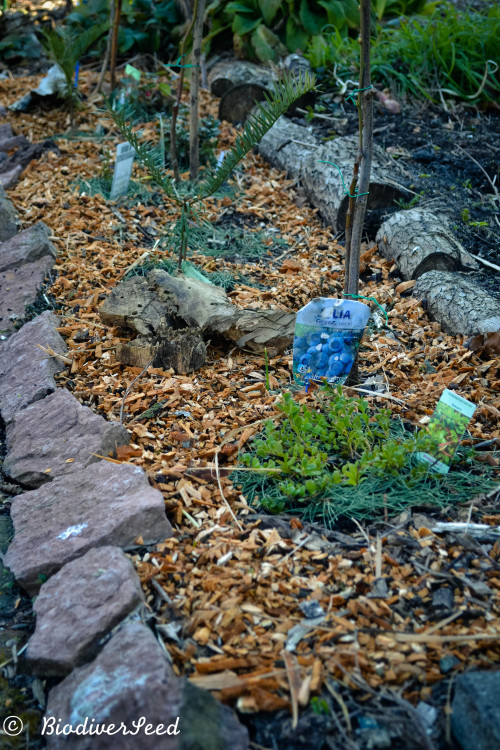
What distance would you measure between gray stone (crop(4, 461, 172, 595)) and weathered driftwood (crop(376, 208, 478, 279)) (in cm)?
202

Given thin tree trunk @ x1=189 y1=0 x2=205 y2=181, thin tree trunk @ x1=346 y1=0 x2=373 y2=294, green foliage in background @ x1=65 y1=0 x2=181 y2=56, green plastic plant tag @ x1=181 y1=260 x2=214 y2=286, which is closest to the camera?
thin tree trunk @ x1=346 y1=0 x2=373 y2=294

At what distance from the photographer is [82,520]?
2037 mm

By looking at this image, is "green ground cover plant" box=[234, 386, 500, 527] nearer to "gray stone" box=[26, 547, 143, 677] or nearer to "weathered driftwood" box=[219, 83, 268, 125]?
"gray stone" box=[26, 547, 143, 677]

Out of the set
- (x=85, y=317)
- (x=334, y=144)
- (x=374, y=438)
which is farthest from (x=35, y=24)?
(x=374, y=438)

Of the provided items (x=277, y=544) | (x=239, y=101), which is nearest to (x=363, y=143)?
(x=277, y=544)

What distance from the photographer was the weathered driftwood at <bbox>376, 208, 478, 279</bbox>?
3.45m

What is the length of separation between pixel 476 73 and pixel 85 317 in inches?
139

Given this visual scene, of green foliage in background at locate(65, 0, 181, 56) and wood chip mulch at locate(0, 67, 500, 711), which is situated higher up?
green foliage in background at locate(65, 0, 181, 56)

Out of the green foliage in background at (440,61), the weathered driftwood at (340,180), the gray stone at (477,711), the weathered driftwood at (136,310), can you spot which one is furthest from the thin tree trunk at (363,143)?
the green foliage in background at (440,61)

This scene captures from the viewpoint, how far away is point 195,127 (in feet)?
13.9

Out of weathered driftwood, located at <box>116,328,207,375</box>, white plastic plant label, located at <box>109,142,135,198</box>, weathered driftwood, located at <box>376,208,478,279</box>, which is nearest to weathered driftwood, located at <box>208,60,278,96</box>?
white plastic plant label, located at <box>109,142,135,198</box>

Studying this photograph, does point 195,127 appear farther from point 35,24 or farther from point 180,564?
point 35,24

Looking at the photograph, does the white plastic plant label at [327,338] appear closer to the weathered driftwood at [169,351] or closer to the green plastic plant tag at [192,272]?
the weathered driftwood at [169,351]

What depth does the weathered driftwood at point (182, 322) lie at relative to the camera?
9.10ft
